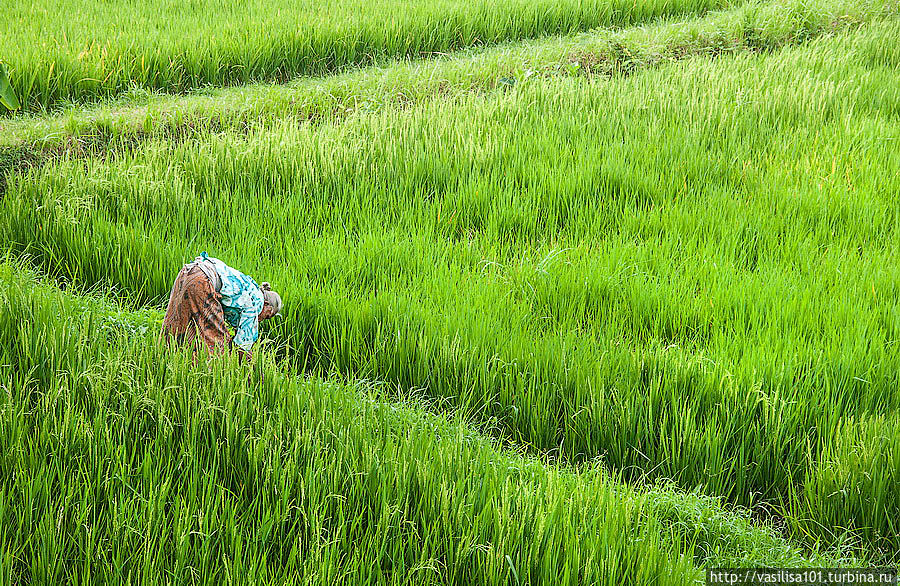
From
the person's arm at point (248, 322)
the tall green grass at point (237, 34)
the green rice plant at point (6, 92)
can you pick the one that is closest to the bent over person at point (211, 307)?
the person's arm at point (248, 322)

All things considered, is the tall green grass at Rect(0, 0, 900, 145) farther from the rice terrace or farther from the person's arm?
the person's arm

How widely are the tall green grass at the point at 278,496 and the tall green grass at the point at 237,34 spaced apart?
3572 mm

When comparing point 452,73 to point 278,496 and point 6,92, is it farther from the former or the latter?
point 278,496

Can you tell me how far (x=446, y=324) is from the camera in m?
2.71

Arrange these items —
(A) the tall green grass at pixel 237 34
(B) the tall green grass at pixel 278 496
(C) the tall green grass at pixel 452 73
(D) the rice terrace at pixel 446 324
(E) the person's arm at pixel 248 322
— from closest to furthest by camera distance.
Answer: (B) the tall green grass at pixel 278 496 < (D) the rice terrace at pixel 446 324 < (E) the person's arm at pixel 248 322 < (C) the tall green grass at pixel 452 73 < (A) the tall green grass at pixel 237 34

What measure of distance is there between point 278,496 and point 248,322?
704 millimetres

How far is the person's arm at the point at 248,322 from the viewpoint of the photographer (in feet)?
7.65

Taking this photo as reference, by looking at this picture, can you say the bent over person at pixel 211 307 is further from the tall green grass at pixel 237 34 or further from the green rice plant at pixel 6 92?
the tall green grass at pixel 237 34

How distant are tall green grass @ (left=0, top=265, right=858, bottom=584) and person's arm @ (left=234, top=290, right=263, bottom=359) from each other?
0.11 meters

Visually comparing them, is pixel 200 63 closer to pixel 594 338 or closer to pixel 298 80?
pixel 298 80

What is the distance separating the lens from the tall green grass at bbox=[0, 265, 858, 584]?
1637 millimetres

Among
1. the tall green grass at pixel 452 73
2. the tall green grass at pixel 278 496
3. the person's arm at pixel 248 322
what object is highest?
the tall green grass at pixel 452 73

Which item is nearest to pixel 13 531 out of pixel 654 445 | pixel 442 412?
pixel 442 412

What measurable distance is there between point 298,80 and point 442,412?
Answer: 13.5ft
